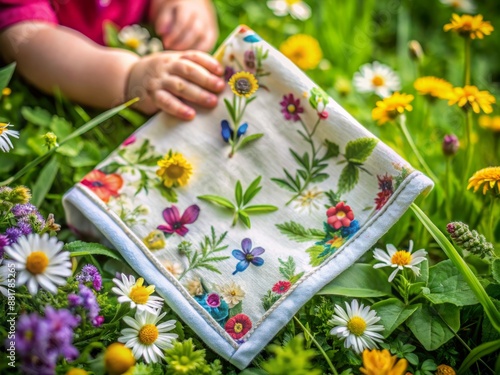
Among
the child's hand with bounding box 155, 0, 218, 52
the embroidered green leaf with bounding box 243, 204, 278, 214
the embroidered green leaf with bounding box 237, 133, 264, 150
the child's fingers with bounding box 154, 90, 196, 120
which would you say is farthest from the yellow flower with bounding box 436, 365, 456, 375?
the child's hand with bounding box 155, 0, 218, 52

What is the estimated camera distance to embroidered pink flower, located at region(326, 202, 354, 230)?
2.35 ft

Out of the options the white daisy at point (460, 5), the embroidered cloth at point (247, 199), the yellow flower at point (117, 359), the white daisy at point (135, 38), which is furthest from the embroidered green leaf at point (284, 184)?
the white daisy at point (460, 5)

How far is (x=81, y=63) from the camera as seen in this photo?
938 millimetres

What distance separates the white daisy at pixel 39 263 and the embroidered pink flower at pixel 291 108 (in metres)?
0.40

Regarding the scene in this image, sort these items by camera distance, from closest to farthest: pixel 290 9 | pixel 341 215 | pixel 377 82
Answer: pixel 341 215 < pixel 377 82 < pixel 290 9

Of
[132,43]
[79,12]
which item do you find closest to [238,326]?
[132,43]

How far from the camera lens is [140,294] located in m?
0.63

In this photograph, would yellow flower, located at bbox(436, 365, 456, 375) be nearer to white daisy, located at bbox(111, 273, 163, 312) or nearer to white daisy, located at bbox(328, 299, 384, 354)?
white daisy, located at bbox(328, 299, 384, 354)

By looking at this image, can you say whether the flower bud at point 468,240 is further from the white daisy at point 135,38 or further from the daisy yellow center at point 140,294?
the white daisy at point 135,38

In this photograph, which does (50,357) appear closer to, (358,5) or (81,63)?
(81,63)

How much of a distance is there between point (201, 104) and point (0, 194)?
336 millimetres

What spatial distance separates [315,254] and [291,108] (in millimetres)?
233

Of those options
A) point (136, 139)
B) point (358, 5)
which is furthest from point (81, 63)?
point (358, 5)

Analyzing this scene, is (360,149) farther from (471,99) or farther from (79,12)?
(79,12)
